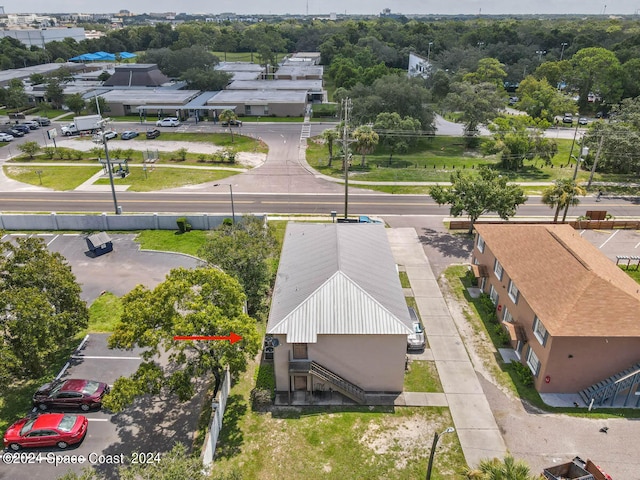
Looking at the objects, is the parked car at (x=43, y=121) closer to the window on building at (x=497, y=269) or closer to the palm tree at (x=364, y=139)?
the palm tree at (x=364, y=139)

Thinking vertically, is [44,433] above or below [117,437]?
above


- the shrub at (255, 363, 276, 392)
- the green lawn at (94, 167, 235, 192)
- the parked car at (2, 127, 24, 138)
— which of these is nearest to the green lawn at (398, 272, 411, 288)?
the shrub at (255, 363, 276, 392)

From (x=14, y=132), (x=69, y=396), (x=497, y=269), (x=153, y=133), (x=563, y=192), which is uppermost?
(x=563, y=192)

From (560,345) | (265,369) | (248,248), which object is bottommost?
(265,369)

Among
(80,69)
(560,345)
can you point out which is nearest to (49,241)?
(560,345)

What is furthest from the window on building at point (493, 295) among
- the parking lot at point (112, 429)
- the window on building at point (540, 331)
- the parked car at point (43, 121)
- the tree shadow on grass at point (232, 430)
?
the parked car at point (43, 121)

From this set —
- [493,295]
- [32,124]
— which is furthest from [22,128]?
[493,295]

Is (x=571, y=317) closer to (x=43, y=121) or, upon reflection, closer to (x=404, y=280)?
(x=404, y=280)

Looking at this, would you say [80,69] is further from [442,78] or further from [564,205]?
[564,205]
